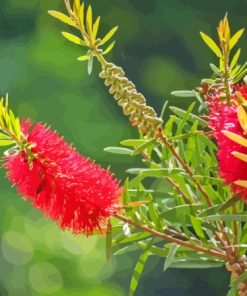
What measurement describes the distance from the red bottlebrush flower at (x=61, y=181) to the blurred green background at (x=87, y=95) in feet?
2.92

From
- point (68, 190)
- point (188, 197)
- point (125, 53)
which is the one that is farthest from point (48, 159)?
point (125, 53)

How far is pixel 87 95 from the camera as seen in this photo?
1.46 meters

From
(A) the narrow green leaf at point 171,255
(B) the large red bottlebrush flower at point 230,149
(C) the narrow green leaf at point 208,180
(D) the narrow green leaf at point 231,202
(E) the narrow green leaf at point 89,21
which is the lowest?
(A) the narrow green leaf at point 171,255

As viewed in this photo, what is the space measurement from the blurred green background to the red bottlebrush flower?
891 mm

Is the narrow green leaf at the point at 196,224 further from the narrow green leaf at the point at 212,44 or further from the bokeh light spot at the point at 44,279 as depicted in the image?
the bokeh light spot at the point at 44,279

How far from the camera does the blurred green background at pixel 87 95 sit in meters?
1.37

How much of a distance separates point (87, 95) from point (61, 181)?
1.00 metres

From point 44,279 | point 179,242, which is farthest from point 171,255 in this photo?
point 44,279

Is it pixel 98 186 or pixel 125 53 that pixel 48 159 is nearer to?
pixel 98 186

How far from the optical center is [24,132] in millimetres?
478

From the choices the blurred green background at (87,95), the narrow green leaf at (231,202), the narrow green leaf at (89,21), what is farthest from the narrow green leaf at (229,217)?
the blurred green background at (87,95)

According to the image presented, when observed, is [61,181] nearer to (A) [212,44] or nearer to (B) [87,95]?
(A) [212,44]

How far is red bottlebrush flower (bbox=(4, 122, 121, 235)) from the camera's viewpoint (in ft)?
1.53

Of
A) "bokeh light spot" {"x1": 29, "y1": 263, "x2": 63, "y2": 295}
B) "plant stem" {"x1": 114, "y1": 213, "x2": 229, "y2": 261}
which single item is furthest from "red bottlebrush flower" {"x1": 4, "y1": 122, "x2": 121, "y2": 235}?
"bokeh light spot" {"x1": 29, "y1": 263, "x2": 63, "y2": 295}
